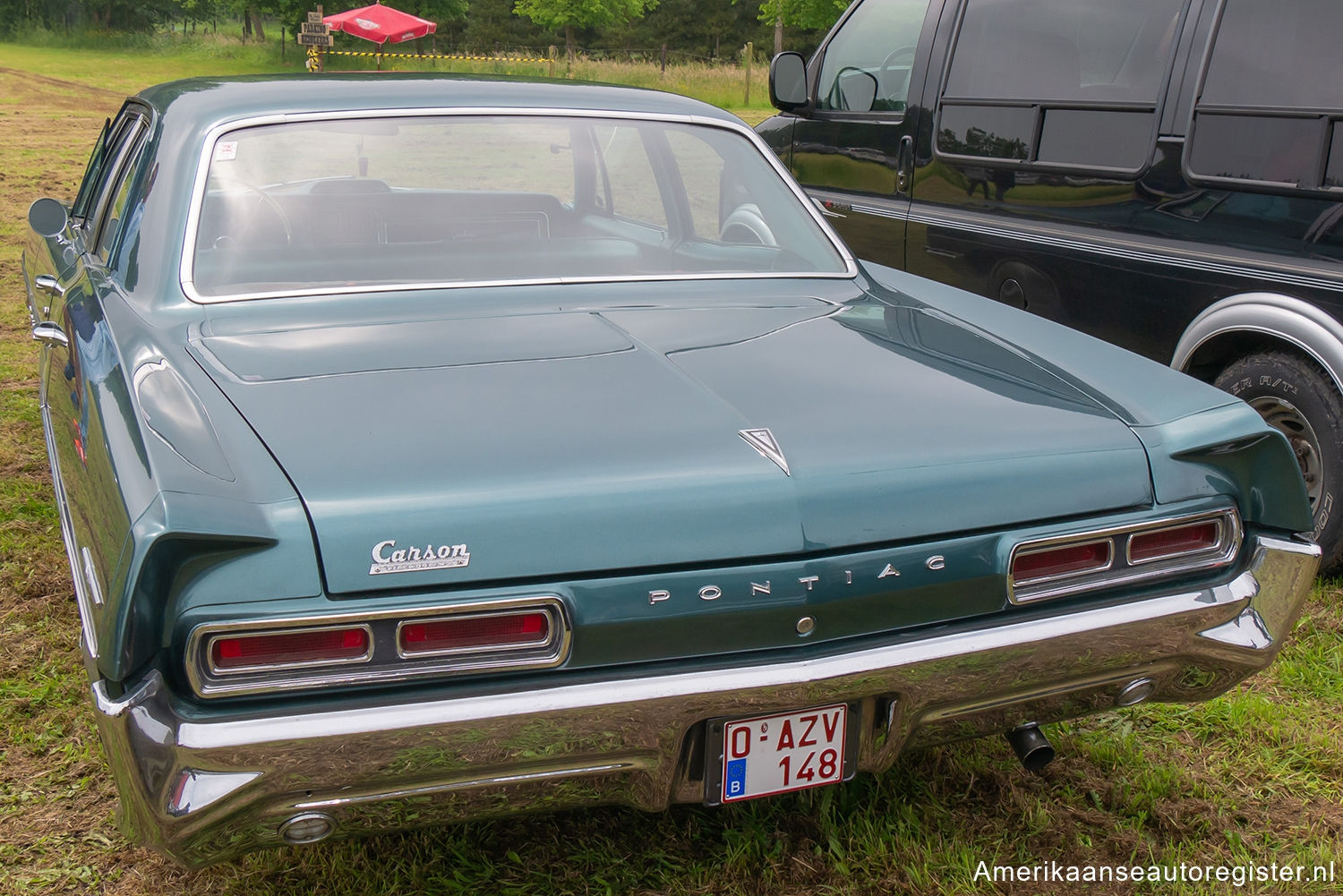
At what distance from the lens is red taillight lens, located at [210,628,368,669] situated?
1.63m

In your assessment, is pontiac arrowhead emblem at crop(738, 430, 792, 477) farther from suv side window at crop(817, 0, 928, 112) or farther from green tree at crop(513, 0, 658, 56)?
green tree at crop(513, 0, 658, 56)

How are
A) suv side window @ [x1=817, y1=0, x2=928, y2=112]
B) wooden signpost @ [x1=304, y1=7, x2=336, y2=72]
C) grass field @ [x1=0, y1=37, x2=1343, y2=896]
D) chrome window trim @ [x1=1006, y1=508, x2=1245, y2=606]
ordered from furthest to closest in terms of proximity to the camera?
wooden signpost @ [x1=304, y1=7, x2=336, y2=72], suv side window @ [x1=817, y1=0, x2=928, y2=112], grass field @ [x1=0, y1=37, x2=1343, y2=896], chrome window trim @ [x1=1006, y1=508, x2=1245, y2=606]

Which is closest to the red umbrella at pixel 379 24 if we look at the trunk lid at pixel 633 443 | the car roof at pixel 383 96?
the car roof at pixel 383 96

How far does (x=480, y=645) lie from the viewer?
173 centimetres

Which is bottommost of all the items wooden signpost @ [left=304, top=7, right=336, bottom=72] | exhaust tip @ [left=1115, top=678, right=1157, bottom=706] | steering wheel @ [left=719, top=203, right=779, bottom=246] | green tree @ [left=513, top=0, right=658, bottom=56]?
exhaust tip @ [left=1115, top=678, right=1157, bottom=706]

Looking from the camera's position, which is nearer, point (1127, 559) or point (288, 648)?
point (288, 648)

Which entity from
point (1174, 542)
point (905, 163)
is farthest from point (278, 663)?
point (905, 163)

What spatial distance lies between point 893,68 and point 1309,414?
2.34m

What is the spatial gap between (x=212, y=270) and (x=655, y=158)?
133cm

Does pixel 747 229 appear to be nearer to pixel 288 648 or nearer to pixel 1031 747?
pixel 1031 747

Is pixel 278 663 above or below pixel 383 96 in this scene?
below

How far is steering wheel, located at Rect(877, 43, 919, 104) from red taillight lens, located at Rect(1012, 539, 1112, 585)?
3128 millimetres

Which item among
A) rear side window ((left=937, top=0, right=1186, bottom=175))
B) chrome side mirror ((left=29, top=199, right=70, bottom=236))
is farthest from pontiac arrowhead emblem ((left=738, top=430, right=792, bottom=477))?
chrome side mirror ((left=29, top=199, right=70, bottom=236))

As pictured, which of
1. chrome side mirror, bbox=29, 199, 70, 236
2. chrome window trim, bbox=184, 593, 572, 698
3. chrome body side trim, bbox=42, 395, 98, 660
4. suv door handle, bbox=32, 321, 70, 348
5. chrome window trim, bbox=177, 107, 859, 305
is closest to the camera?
chrome window trim, bbox=184, 593, 572, 698
